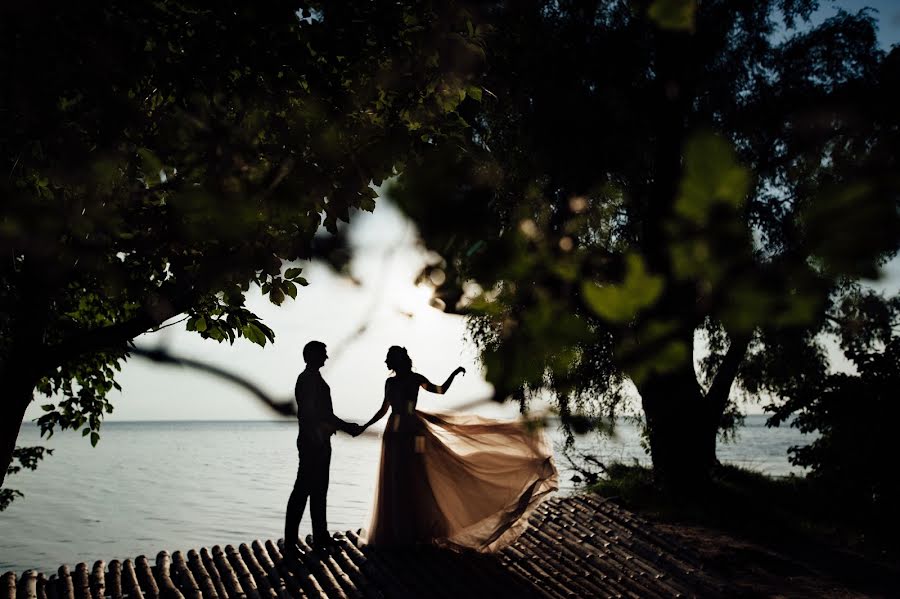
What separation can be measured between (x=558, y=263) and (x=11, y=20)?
10.3 ft

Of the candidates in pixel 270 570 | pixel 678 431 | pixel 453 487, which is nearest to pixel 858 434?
pixel 678 431

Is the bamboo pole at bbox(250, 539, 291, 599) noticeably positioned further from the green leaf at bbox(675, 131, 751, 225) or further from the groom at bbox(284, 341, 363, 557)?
the green leaf at bbox(675, 131, 751, 225)

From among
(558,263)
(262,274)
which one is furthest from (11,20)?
(558,263)

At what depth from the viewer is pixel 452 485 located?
7.26 m

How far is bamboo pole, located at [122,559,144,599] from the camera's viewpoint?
19.5ft

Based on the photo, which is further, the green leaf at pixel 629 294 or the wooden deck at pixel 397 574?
the wooden deck at pixel 397 574

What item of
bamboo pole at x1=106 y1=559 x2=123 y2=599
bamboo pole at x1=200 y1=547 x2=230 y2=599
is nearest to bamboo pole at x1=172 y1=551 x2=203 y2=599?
bamboo pole at x1=200 y1=547 x2=230 y2=599

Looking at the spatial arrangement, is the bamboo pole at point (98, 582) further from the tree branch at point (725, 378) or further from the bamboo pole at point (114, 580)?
the tree branch at point (725, 378)

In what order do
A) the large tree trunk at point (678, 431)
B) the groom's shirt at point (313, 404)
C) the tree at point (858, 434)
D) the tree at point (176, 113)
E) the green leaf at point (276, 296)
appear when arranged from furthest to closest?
the large tree trunk at point (678, 431), the tree at point (858, 434), the groom's shirt at point (313, 404), the green leaf at point (276, 296), the tree at point (176, 113)

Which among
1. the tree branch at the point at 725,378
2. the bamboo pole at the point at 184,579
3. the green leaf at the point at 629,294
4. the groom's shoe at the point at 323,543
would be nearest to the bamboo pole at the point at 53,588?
the bamboo pole at the point at 184,579

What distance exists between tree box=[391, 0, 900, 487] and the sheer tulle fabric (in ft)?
4.64

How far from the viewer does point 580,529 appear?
26.5 feet

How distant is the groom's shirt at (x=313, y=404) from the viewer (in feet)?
23.1

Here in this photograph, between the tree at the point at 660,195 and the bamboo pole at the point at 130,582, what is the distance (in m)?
4.67
